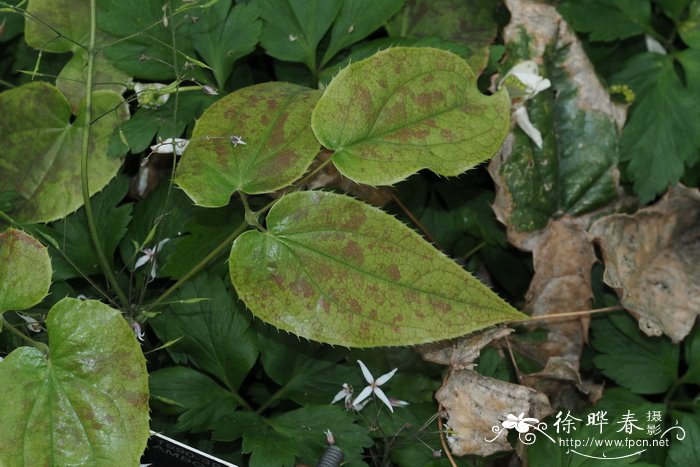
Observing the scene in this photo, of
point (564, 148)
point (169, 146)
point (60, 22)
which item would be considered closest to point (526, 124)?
point (564, 148)

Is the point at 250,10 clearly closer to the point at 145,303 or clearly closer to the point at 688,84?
the point at 145,303

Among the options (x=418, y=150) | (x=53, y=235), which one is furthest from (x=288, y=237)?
(x=53, y=235)

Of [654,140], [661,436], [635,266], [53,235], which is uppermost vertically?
[53,235]

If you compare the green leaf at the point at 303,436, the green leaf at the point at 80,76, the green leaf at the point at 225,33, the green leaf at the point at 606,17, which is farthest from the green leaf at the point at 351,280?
the green leaf at the point at 606,17

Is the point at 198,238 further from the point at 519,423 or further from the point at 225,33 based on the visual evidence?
the point at 519,423

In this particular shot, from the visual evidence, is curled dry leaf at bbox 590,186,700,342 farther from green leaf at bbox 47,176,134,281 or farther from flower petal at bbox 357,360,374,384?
green leaf at bbox 47,176,134,281

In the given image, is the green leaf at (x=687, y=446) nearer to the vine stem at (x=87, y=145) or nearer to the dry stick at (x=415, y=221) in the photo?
the dry stick at (x=415, y=221)
